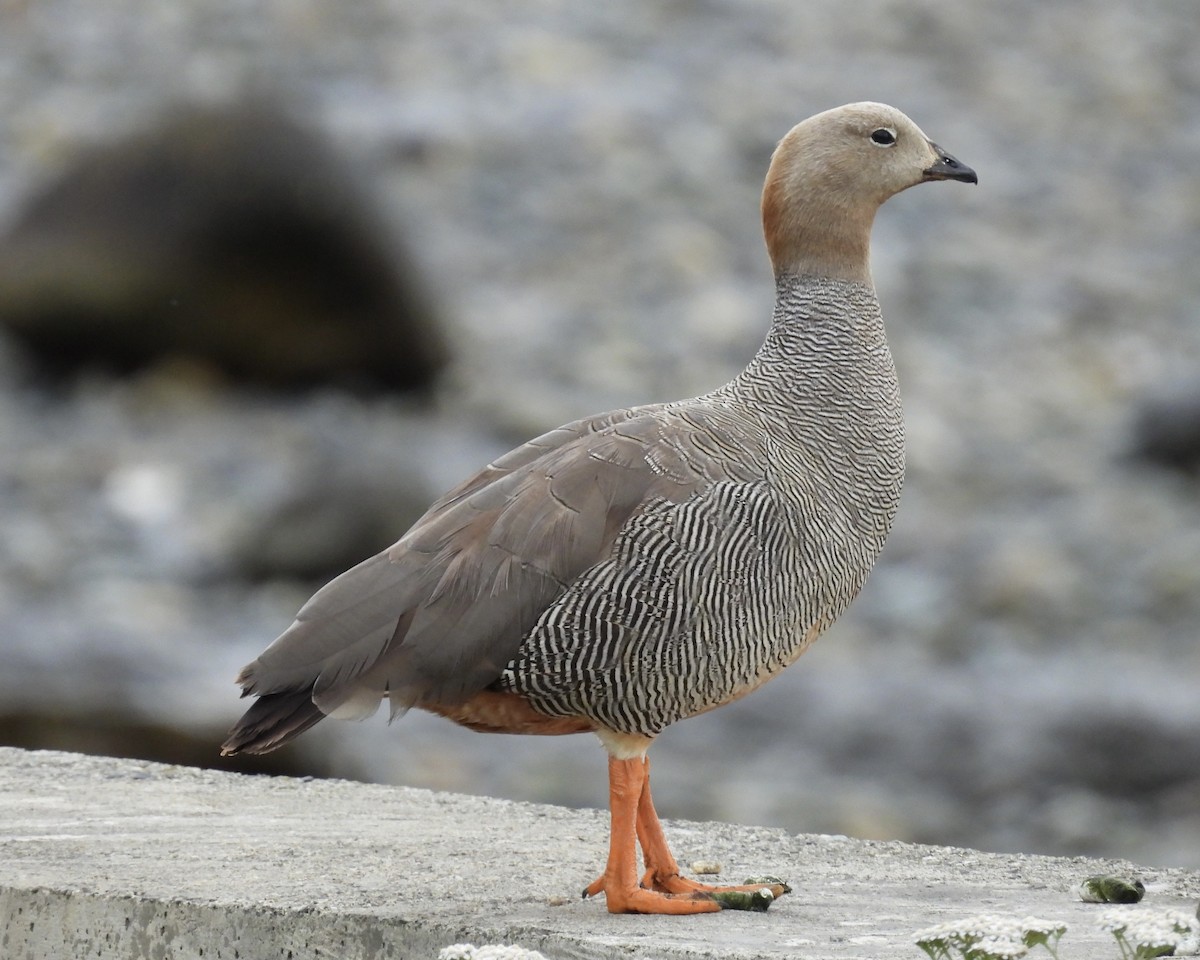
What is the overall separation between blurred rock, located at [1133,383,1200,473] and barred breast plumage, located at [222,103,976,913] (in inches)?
334

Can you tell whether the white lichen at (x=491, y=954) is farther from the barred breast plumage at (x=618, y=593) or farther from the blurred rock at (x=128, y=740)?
the blurred rock at (x=128, y=740)

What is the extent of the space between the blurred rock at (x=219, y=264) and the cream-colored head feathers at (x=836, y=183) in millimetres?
8181

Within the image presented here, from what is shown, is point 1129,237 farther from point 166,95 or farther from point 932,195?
point 166,95

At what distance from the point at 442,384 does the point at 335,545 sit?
328cm

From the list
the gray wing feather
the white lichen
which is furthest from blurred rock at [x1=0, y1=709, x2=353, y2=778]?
the white lichen

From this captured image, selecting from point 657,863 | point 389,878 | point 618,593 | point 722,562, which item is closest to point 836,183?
point 722,562

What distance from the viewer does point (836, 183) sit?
602 cm

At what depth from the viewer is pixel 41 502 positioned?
42.2 feet

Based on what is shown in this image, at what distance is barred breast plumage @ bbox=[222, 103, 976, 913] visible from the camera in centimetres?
518

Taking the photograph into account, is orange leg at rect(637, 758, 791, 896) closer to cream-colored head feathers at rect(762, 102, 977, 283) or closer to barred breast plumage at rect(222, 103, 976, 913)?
barred breast plumage at rect(222, 103, 976, 913)

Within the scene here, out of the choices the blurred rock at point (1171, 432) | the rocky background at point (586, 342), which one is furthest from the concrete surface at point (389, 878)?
the blurred rock at point (1171, 432)

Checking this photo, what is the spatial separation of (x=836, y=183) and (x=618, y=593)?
1.52m

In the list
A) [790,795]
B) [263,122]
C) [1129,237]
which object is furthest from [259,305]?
[1129,237]

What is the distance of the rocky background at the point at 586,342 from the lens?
10.5 meters
